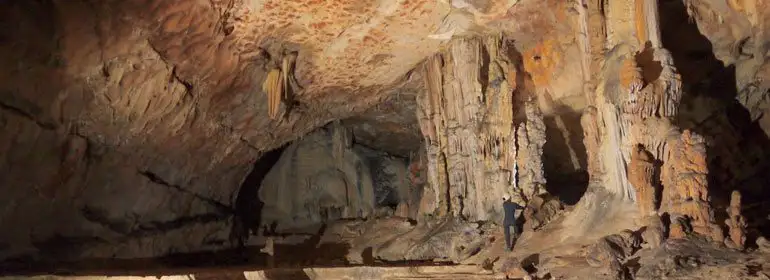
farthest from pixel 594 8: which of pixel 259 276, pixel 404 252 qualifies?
pixel 259 276

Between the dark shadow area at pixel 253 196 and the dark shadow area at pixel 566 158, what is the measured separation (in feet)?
27.3

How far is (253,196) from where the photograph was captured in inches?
801

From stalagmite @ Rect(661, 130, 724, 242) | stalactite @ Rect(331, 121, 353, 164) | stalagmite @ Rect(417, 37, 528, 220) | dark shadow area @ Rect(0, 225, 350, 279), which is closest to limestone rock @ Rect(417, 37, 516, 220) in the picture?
stalagmite @ Rect(417, 37, 528, 220)

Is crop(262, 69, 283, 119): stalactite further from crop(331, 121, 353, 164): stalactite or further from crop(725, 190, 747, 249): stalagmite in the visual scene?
crop(725, 190, 747, 249): stalagmite

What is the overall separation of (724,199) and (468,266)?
14.0ft

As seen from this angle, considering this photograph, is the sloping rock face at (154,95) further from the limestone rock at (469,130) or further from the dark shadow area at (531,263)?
the dark shadow area at (531,263)

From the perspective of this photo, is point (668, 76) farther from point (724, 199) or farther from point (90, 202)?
point (90, 202)

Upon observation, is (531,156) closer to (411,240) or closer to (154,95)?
(411,240)

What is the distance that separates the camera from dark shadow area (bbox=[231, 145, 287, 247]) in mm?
19156

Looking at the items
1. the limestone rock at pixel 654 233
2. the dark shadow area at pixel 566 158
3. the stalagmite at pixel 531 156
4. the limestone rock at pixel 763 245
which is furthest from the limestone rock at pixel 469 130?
the limestone rock at pixel 763 245

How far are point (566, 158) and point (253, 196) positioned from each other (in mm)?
9961

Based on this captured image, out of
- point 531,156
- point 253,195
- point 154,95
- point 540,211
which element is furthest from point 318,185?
point 540,211

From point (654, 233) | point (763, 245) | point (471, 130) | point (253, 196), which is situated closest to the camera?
point (763, 245)

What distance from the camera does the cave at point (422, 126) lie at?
29.1 feet
